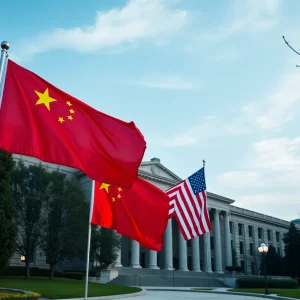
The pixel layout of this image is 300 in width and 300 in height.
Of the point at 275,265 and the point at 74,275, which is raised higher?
the point at 275,265

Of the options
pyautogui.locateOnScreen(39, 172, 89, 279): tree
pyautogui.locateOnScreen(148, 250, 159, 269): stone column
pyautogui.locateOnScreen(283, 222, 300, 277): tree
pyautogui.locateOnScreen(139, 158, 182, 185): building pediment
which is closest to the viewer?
→ pyautogui.locateOnScreen(39, 172, 89, 279): tree

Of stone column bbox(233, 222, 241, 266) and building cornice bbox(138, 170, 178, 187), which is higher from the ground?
building cornice bbox(138, 170, 178, 187)

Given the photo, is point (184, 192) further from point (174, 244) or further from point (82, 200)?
point (174, 244)

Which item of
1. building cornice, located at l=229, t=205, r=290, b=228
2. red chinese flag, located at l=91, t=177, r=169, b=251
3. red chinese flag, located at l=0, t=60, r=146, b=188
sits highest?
building cornice, located at l=229, t=205, r=290, b=228

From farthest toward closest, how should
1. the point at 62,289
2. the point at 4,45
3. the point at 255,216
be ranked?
1. the point at 255,216
2. the point at 62,289
3. the point at 4,45

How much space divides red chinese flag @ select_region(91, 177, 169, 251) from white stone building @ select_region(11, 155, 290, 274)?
29.5 m

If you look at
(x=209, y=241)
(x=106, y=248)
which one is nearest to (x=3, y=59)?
(x=106, y=248)

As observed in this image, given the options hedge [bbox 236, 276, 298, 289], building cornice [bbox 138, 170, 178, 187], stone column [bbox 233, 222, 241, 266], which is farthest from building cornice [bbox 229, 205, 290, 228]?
hedge [bbox 236, 276, 298, 289]

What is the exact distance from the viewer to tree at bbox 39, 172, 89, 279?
1410 inches

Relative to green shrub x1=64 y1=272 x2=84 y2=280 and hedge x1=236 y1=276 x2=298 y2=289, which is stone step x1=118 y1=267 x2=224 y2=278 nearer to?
green shrub x1=64 y1=272 x2=84 y2=280

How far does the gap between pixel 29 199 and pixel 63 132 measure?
29787 mm

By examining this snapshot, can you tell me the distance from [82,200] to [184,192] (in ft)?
67.0

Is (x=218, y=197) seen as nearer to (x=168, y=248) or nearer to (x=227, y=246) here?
(x=227, y=246)

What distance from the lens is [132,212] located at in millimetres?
12250
